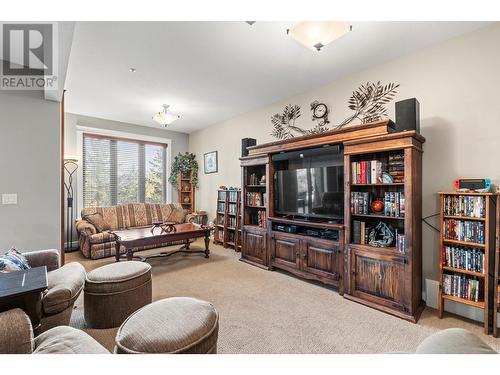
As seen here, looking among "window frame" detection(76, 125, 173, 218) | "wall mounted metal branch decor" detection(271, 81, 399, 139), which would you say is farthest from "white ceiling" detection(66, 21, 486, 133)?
"window frame" detection(76, 125, 173, 218)

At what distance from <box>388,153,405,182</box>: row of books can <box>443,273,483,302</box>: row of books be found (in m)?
1.03

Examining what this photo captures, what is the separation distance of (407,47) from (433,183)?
1.52 m

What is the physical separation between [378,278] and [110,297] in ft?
8.52

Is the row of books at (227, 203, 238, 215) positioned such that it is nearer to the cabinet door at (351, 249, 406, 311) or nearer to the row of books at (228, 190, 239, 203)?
the row of books at (228, 190, 239, 203)

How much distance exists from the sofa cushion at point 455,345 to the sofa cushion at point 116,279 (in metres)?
2.13

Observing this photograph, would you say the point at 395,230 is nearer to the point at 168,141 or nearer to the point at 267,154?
the point at 267,154

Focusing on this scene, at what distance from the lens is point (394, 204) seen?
8.10 feet

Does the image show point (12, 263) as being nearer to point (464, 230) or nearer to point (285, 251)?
point (285, 251)

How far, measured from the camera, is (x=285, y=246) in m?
3.39

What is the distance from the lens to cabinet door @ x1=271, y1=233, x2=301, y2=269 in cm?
324

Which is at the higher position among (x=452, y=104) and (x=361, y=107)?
(x=361, y=107)

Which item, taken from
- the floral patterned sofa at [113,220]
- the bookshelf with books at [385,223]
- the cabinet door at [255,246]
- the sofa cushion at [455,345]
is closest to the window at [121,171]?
the floral patterned sofa at [113,220]

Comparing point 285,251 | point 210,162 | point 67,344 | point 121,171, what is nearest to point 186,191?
point 210,162
